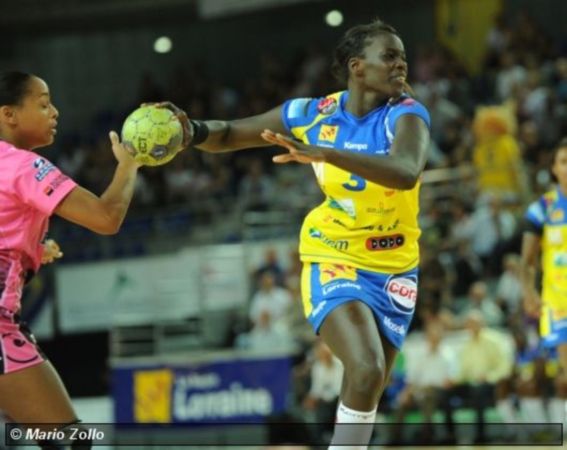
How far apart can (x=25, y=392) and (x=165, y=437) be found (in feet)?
29.9

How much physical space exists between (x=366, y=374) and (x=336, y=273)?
0.64 m

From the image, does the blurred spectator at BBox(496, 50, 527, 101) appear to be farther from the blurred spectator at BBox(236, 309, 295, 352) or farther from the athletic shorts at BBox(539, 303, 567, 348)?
the athletic shorts at BBox(539, 303, 567, 348)

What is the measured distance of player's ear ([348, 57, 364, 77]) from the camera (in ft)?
20.2

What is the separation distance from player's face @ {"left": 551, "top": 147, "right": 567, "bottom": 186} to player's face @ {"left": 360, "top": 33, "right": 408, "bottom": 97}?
2762mm

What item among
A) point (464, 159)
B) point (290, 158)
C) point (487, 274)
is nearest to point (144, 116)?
point (290, 158)

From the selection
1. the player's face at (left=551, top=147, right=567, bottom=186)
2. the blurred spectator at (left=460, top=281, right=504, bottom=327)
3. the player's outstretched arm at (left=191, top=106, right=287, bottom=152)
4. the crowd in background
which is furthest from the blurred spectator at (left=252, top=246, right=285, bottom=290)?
the player's outstretched arm at (left=191, top=106, right=287, bottom=152)

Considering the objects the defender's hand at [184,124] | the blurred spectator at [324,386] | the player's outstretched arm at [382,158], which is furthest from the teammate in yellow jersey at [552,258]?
the blurred spectator at [324,386]

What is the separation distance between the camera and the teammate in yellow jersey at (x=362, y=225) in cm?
579

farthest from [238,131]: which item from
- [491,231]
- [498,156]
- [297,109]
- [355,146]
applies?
[498,156]

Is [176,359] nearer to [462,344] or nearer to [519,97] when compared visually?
[462,344]

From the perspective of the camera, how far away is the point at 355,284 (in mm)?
6016

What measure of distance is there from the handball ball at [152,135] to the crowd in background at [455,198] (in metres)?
7.62

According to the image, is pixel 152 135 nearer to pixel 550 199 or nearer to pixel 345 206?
pixel 345 206

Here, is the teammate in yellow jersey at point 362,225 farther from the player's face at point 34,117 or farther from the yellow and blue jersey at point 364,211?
the player's face at point 34,117
